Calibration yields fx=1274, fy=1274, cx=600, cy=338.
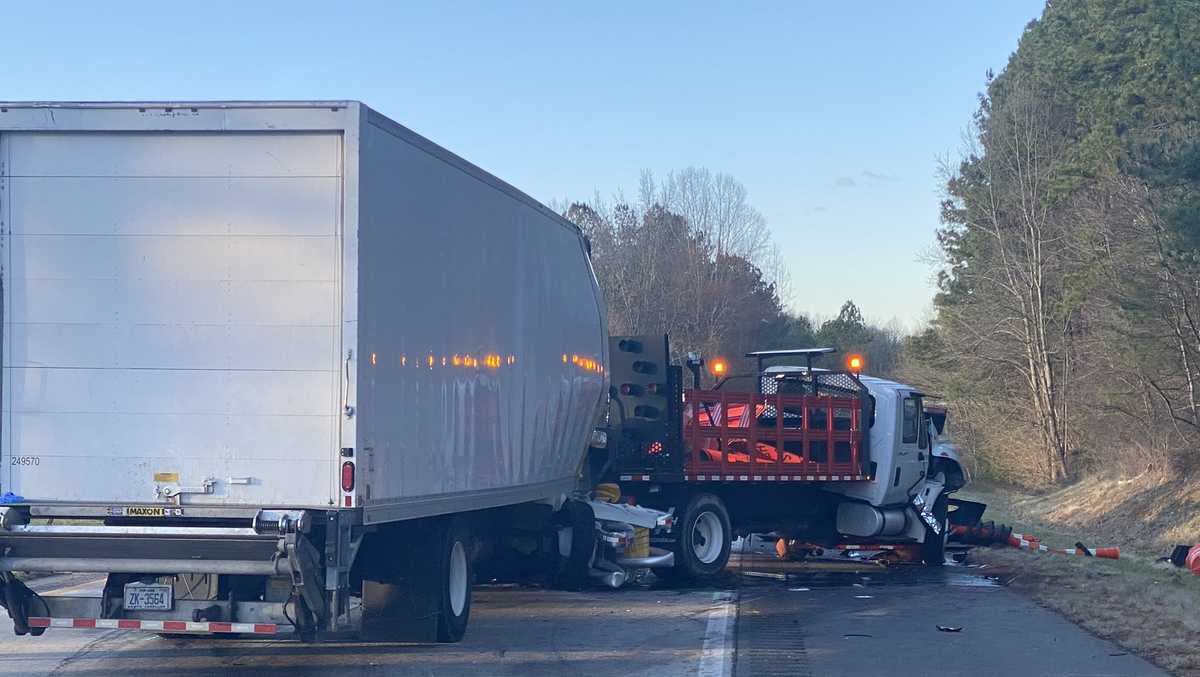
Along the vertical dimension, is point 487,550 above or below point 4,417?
below

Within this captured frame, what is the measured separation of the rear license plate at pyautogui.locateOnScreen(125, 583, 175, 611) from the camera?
8422 mm

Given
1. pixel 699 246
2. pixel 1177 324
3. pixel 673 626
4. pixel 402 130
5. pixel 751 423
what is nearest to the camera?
pixel 402 130

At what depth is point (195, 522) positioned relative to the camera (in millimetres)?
8242

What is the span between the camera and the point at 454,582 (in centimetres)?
1048

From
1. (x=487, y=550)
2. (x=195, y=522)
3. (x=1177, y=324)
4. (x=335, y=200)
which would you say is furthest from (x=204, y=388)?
(x=1177, y=324)

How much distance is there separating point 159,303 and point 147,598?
195 cm

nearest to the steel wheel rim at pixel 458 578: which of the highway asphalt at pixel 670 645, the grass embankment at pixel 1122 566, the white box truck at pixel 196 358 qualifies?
the highway asphalt at pixel 670 645

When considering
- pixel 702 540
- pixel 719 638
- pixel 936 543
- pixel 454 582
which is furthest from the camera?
pixel 936 543

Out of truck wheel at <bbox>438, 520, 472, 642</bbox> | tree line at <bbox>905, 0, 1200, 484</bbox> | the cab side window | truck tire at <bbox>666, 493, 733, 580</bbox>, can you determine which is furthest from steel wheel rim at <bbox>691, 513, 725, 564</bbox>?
tree line at <bbox>905, 0, 1200, 484</bbox>

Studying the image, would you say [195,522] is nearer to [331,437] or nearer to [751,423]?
[331,437]

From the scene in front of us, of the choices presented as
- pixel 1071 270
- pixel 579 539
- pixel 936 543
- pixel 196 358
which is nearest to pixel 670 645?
pixel 579 539

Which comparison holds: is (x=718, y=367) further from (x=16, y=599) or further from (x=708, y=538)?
(x=16, y=599)

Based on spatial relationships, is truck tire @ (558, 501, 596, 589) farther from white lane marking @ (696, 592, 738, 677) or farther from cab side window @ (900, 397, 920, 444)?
cab side window @ (900, 397, 920, 444)

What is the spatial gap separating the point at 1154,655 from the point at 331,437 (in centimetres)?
659
